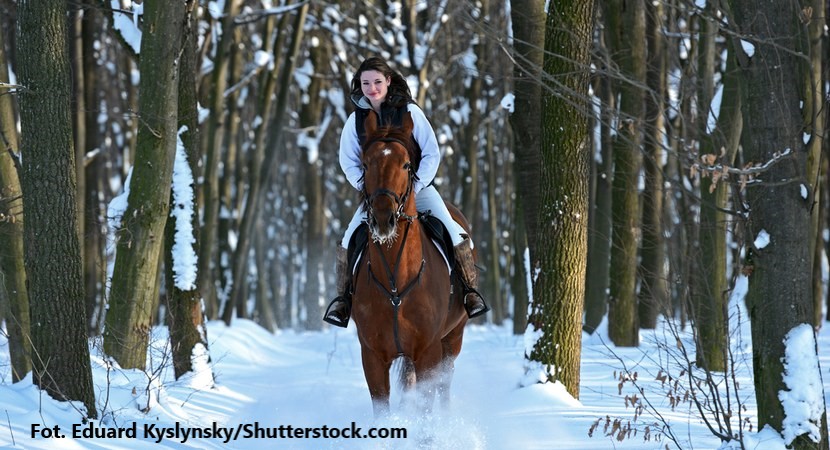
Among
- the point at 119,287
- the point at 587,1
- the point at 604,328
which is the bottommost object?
the point at 604,328

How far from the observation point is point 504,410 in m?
9.07

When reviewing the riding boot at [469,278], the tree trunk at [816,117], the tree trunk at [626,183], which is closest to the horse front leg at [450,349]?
the riding boot at [469,278]

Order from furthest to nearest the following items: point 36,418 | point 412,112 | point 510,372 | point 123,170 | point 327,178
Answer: point 327,178 < point 123,170 < point 510,372 < point 412,112 < point 36,418

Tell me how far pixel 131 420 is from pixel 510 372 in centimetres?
526

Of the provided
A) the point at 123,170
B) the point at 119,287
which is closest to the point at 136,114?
the point at 119,287

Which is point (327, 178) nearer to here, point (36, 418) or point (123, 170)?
point (123, 170)

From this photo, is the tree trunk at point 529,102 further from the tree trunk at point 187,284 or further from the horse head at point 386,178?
the horse head at point 386,178

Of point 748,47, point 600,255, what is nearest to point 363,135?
point 748,47

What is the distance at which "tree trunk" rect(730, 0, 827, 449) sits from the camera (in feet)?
21.7

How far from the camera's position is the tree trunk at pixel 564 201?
30.1ft

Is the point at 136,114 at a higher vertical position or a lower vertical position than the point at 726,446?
higher

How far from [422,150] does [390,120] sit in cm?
38

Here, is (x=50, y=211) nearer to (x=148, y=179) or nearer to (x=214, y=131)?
(x=148, y=179)

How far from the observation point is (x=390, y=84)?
8.07 metres
